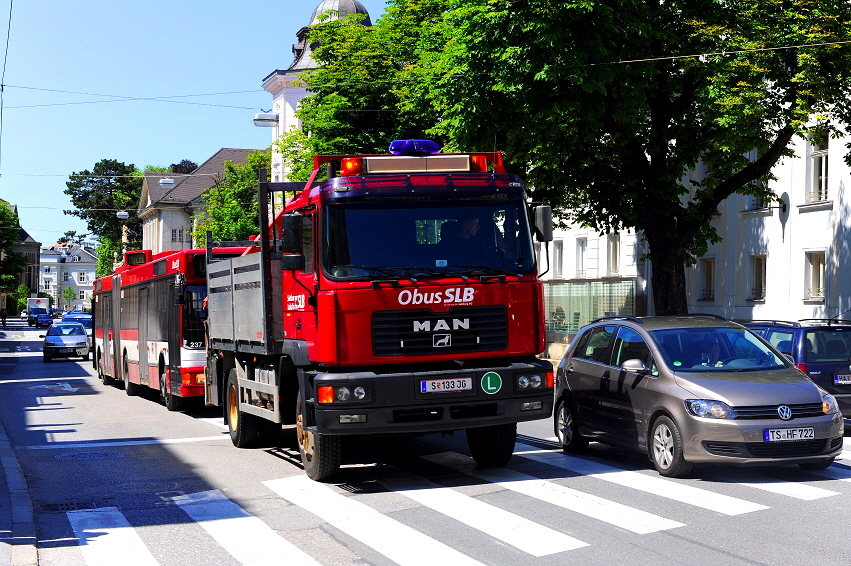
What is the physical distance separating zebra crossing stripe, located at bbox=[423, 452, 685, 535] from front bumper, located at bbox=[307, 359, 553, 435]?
67 cm

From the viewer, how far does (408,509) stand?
29.8 feet

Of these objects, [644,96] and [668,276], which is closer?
[644,96]

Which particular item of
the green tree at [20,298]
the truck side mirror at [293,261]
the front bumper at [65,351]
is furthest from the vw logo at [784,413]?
the green tree at [20,298]

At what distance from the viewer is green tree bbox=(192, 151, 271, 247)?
5844cm

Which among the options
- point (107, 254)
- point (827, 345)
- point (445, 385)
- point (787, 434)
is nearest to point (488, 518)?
point (445, 385)

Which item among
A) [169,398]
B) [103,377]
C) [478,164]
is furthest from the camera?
[103,377]

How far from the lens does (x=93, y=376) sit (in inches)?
1310

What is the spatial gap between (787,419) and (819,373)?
4718 millimetres

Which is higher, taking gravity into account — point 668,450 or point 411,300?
point 411,300

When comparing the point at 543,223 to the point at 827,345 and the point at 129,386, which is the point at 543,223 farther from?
the point at 129,386

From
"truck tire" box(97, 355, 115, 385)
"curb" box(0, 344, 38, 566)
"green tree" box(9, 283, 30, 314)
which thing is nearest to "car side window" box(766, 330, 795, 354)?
"curb" box(0, 344, 38, 566)

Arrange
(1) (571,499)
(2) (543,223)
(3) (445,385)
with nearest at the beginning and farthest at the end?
1. (1) (571,499)
2. (3) (445,385)
3. (2) (543,223)

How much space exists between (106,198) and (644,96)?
98158 mm

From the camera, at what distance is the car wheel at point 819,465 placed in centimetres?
1029
